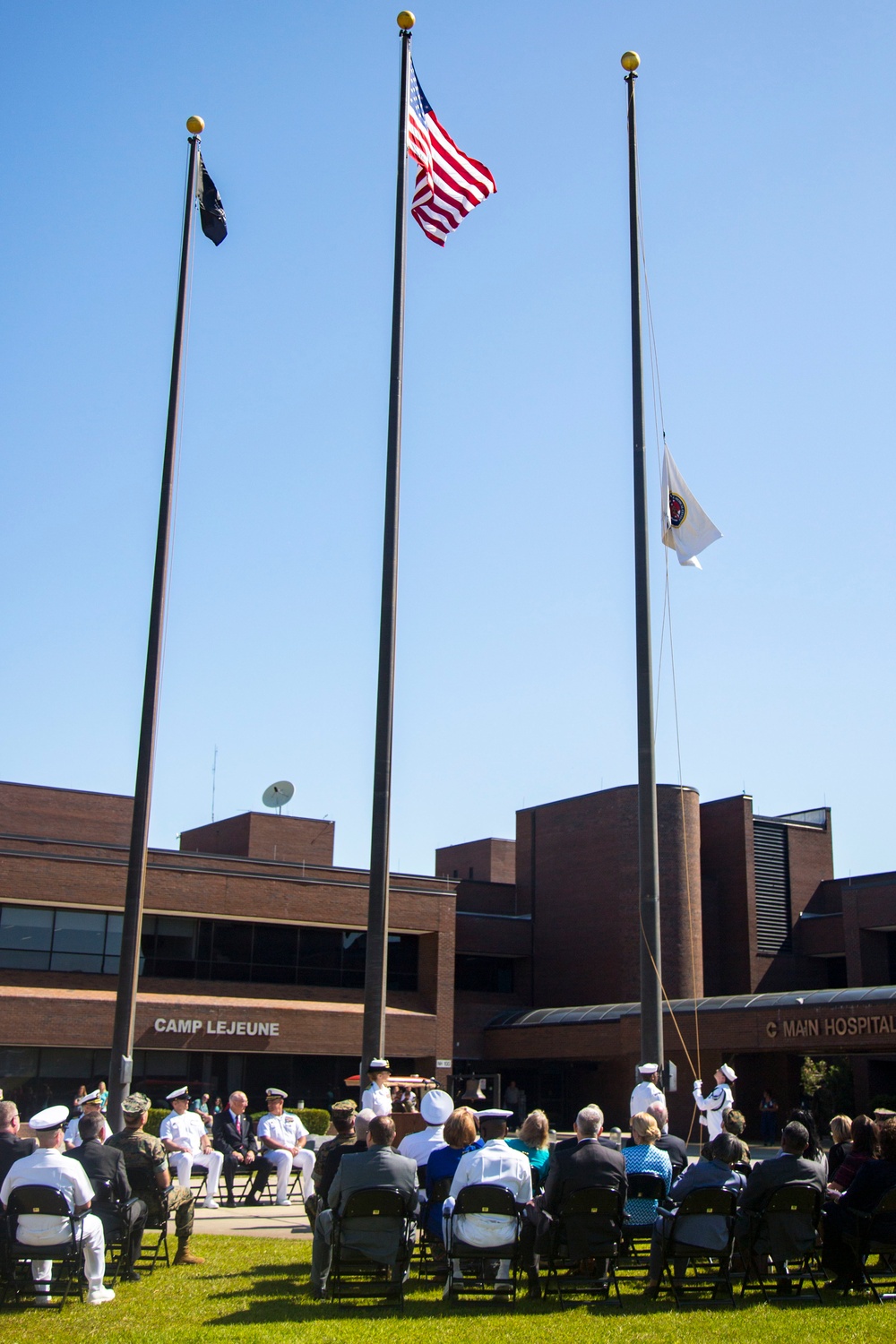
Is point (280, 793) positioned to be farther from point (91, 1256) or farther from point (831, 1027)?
point (91, 1256)

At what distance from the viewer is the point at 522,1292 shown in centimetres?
988

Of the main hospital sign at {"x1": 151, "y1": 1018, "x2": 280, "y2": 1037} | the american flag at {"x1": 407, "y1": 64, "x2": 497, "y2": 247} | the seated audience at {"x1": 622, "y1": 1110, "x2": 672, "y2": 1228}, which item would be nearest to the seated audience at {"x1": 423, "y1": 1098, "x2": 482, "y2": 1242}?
the seated audience at {"x1": 622, "y1": 1110, "x2": 672, "y2": 1228}

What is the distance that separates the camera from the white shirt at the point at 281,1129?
709 inches

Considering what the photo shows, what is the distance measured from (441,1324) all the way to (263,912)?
31.5 metres

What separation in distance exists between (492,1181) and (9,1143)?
154 inches

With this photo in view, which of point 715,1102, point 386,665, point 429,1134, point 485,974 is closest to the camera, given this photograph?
point 429,1134

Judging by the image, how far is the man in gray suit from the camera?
9320mm

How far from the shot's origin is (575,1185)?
958 cm

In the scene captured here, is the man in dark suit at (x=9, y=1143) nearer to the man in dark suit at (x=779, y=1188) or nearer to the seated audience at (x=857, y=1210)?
the man in dark suit at (x=779, y=1188)

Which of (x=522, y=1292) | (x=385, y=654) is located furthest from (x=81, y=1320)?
(x=385, y=654)

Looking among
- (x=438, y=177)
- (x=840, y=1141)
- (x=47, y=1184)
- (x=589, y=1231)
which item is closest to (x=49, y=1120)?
(x=47, y=1184)

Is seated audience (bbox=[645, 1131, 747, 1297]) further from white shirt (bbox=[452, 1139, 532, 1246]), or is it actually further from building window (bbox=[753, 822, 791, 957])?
building window (bbox=[753, 822, 791, 957])

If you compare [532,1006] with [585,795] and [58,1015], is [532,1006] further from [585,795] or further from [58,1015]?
[58,1015]

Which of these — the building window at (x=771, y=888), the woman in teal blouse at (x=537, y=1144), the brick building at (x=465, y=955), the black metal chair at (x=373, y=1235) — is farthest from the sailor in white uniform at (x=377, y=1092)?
the building window at (x=771, y=888)
